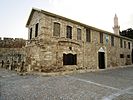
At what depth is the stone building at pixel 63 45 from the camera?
→ 516 inches

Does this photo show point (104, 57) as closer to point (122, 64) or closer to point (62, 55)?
point (122, 64)

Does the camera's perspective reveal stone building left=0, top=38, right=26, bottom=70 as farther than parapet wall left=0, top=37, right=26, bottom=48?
No

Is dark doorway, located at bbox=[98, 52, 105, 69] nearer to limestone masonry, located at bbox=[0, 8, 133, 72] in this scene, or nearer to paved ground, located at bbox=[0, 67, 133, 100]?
limestone masonry, located at bbox=[0, 8, 133, 72]

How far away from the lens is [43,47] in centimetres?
1291

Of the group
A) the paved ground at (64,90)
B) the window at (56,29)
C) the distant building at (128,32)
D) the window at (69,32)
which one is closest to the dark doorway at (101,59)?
the window at (69,32)

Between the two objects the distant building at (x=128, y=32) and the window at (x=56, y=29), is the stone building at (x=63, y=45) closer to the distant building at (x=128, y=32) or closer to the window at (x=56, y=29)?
the window at (x=56, y=29)

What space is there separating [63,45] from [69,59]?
1767 millimetres

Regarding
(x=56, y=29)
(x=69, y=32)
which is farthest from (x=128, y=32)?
(x=56, y=29)

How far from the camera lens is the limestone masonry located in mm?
13104

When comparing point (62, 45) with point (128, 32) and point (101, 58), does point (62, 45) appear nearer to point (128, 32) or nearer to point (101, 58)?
point (101, 58)

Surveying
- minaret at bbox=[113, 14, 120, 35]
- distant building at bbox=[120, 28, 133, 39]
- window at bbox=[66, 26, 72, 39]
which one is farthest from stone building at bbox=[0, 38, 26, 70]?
distant building at bbox=[120, 28, 133, 39]

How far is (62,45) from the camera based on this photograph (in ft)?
46.9

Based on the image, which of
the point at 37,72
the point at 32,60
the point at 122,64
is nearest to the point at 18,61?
the point at 32,60

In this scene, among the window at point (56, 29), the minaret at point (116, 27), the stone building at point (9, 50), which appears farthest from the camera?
the minaret at point (116, 27)
